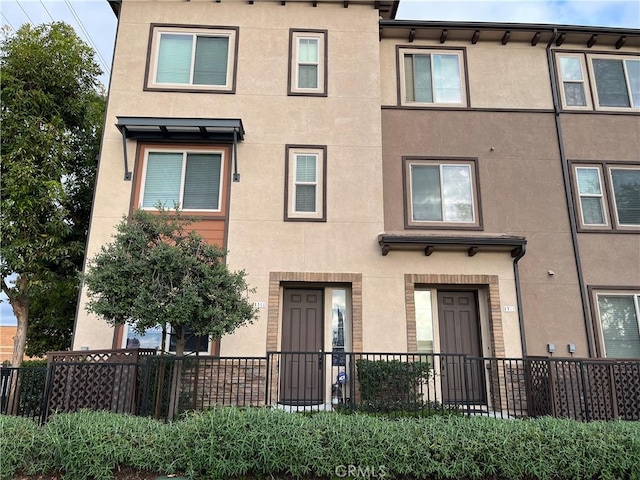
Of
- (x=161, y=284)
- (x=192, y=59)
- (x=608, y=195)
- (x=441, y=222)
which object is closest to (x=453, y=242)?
(x=441, y=222)

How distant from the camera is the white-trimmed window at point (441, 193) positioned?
9.84 meters

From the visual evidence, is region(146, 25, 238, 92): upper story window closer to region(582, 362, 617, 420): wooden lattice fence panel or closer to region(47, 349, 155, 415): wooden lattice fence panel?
region(47, 349, 155, 415): wooden lattice fence panel

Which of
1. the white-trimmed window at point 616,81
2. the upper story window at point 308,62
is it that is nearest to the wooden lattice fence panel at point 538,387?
→ the white-trimmed window at point 616,81

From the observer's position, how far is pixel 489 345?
895cm

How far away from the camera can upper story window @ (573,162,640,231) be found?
10.0m

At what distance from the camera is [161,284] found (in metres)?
6.58

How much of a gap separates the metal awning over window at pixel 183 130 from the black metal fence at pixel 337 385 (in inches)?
173

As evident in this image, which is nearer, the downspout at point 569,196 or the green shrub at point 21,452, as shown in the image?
the green shrub at point 21,452

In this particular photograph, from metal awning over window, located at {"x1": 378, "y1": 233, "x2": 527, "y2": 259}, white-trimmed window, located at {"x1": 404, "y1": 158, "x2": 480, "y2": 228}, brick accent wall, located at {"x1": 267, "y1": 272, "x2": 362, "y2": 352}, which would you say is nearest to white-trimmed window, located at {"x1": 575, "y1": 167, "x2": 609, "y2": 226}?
metal awning over window, located at {"x1": 378, "y1": 233, "x2": 527, "y2": 259}

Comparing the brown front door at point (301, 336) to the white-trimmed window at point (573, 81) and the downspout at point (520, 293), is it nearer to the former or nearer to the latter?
the downspout at point (520, 293)

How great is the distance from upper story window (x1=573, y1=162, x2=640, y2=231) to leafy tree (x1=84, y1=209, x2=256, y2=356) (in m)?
8.43

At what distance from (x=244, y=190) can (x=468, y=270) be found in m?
5.21

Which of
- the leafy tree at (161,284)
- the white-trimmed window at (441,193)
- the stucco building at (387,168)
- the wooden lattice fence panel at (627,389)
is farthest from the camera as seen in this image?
the white-trimmed window at (441,193)

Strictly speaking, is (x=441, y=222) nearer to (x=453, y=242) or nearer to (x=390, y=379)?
(x=453, y=242)
